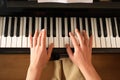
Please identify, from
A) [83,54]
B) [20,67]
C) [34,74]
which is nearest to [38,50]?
[34,74]

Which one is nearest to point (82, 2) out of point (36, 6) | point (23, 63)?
point (36, 6)

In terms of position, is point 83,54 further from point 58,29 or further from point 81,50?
point 58,29

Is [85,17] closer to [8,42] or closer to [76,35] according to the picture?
[76,35]

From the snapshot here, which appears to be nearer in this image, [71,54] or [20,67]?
[71,54]

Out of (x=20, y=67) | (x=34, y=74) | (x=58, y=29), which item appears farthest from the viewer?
(x=20, y=67)

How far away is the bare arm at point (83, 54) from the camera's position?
→ 119 centimetres

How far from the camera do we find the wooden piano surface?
63.1 inches

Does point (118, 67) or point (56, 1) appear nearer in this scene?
point (56, 1)

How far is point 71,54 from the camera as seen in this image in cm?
123

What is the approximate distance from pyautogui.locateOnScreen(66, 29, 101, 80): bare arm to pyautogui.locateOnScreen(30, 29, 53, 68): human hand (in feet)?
0.41

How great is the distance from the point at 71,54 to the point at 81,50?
2.1 inches

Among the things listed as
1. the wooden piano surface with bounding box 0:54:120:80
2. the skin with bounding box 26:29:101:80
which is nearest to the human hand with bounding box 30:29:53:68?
the skin with bounding box 26:29:101:80

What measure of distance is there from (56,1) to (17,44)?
289 millimetres

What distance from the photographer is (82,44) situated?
4.00ft
